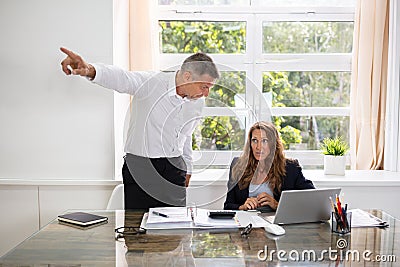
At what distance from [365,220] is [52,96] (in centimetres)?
181

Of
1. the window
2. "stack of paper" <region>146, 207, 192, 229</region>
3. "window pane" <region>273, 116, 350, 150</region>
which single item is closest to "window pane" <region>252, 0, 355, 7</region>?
the window

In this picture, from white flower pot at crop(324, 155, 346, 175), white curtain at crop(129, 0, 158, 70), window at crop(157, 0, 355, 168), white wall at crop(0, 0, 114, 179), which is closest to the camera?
white wall at crop(0, 0, 114, 179)

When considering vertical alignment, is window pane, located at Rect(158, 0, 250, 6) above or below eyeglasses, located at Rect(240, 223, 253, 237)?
above

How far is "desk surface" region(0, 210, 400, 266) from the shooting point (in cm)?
170

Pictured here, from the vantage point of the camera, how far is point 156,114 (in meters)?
2.40

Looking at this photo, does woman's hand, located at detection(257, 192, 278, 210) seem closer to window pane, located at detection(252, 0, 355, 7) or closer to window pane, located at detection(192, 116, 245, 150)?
window pane, located at detection(192, 116, 245, 150)

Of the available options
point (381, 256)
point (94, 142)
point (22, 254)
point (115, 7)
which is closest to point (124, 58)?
point (115, 7)

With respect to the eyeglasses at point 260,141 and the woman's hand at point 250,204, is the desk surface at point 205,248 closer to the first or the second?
the woman's hand at point 250,204

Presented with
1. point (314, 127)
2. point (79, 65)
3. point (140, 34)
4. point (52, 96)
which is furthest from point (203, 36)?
point (79, 65)

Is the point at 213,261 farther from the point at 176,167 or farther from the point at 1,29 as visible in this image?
the point at 1,29

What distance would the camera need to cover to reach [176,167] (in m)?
2.49

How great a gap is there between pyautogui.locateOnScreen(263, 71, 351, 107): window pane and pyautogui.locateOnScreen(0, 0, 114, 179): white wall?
3.89 feet

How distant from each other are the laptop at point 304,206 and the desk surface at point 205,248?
0.16ft

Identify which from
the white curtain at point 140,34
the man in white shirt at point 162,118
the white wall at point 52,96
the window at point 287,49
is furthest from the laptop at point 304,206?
the white curtain at point 140,34
